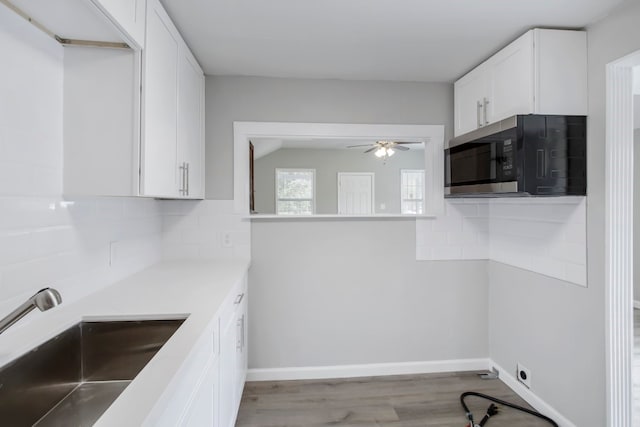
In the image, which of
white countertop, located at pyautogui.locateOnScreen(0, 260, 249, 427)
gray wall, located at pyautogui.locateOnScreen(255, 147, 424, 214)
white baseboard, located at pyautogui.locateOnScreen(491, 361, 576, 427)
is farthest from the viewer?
gray wall, located at pyautogui.locateOnScreen(255, 147, 424, 214)

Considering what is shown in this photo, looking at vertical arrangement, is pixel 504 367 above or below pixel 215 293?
below

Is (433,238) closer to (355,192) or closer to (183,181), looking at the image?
(183,181)

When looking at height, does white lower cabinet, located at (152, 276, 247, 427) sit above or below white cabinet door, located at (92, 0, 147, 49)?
below

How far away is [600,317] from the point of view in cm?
185

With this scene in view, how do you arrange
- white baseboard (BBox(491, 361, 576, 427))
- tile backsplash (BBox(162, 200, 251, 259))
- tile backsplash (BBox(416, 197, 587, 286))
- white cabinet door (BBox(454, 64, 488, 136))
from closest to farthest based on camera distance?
tile backsplash (BBox(416, 197, 587, 286)) → white baseboard (BBox(491, 361, 576, 427)) → white cabinet door (BBox(454, 64, 488, 136)) → tile backsplash (BBox(162, 200, 251, 259))

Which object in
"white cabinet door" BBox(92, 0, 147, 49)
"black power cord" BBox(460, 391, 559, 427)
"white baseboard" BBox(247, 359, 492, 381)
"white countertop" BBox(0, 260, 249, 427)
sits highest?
"white cabinet door" BBox(92, 0, 147, 49)

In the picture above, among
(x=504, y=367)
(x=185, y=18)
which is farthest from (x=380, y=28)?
(x=504, y=367)

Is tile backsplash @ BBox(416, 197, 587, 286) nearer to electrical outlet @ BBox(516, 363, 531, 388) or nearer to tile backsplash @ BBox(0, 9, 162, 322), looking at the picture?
electrical outlet @ BBox(516, 363, 531, 388)

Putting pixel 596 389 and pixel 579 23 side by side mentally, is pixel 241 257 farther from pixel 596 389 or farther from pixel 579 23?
pixel 579 23

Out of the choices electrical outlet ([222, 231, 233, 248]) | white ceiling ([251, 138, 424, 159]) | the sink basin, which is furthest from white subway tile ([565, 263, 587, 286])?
white ceiling ([251, 138, 424, 159])

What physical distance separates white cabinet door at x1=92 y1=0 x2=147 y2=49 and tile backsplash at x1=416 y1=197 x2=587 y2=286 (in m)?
2.19

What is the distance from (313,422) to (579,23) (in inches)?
107

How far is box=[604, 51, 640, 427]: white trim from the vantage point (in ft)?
5.73

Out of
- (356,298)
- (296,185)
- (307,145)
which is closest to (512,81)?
(356,298)
